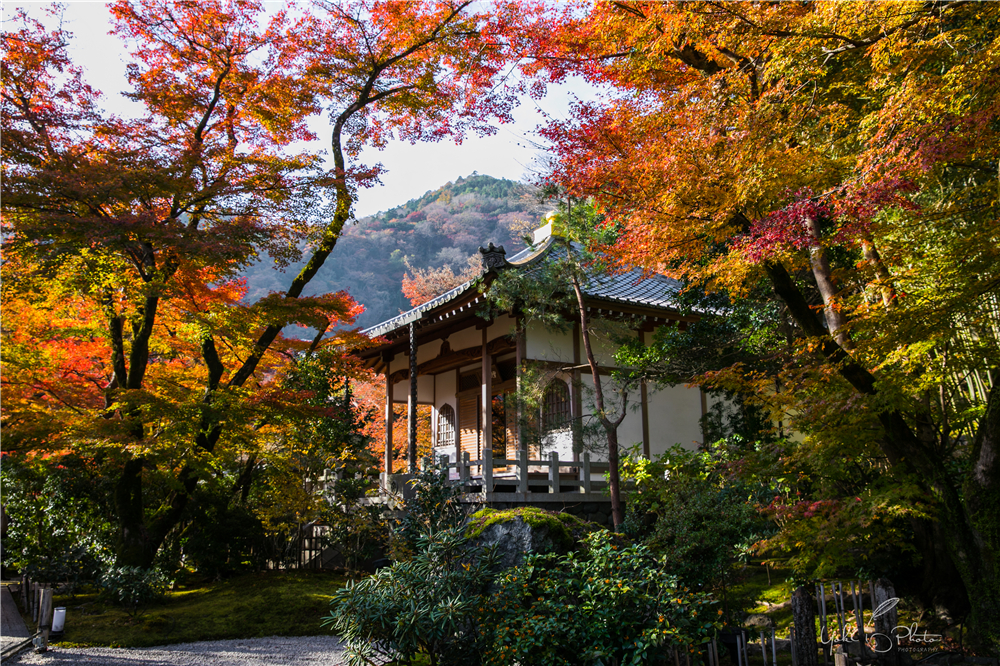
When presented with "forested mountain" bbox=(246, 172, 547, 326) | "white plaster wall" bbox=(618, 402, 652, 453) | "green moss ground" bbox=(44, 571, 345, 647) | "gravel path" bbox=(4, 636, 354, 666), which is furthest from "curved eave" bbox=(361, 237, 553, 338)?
"forested mountain" bbox=(246, 172, 547, 326)

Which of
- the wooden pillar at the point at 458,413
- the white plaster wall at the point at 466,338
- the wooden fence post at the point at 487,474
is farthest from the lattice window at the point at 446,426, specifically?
the wooden fence post at the point at 487,474

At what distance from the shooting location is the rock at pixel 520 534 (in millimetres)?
5875

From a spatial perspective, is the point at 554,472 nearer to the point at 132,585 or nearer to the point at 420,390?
the point at 132,585

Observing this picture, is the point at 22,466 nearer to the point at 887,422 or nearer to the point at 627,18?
the point at 627,18

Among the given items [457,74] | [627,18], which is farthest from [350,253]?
[627,18]

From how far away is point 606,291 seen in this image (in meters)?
13.2

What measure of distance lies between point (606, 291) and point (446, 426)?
588 cm

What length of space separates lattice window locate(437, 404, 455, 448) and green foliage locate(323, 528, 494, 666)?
11.0 m

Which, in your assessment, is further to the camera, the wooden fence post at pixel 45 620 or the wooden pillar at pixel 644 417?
the wooden pillar at pixel 644 417

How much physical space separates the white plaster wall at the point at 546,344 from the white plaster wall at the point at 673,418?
2049 millimetres

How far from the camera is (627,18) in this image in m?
7.02

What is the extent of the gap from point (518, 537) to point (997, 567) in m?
3.89

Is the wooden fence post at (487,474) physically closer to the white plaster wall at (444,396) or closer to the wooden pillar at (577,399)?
the wooden pillar at (577,399)

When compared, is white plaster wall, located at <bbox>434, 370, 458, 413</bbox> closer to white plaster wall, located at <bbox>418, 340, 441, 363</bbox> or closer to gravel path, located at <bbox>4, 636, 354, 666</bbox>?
→ white plaster wall, located at <bbox>418, 340, 441, 363</bbox>
